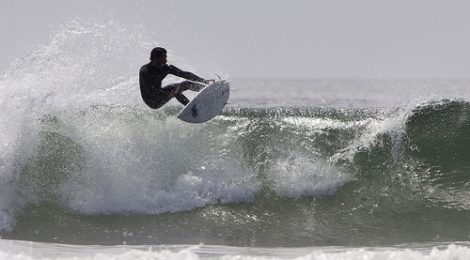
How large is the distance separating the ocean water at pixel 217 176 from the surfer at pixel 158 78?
106cm

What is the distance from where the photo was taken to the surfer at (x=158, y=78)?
975cm

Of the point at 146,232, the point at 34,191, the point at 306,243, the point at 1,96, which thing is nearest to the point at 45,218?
the point at 34,191

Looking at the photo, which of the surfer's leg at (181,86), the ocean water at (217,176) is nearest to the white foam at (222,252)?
the ocean water at (217,176)

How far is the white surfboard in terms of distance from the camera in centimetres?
1009

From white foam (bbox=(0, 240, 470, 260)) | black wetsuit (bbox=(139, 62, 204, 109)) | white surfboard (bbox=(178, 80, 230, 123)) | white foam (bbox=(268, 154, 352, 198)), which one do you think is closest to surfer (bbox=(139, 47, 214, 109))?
black wetsuit (bbox=(139, 62, 204, 109))

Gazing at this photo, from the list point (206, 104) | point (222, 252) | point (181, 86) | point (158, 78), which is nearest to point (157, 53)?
point (158, 78)

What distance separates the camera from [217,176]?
1014 cm

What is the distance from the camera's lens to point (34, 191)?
33.1ft

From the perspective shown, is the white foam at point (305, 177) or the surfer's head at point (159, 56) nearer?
the surfer's head at point (159, 56)

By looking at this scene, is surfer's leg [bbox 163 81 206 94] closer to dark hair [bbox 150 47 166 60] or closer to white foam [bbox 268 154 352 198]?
dark hair [bbox 150 47 166 60]

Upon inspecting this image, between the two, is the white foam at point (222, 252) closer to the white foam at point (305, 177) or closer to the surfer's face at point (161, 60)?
the white foam at point (305, 177)

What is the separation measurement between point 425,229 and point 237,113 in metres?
4.78

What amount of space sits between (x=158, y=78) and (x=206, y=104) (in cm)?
84

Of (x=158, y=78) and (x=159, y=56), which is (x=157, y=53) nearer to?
(x=159, y=56)
